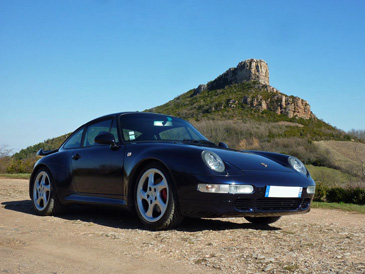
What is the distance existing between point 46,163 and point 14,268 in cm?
340

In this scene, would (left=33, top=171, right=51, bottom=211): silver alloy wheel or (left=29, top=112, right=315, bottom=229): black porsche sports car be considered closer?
(left=29, top=112, right=315, bottom=229): black porsche sports car

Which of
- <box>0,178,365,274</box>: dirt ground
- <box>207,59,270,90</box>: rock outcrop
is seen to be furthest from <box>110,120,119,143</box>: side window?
<box>207,59,270,90</box>: rock outcrop

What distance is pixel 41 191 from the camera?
20.3 ft

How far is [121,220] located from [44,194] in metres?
1.46

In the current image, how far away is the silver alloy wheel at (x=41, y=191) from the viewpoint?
6.06 meters

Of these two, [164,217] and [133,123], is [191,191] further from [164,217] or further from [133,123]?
[133,123]

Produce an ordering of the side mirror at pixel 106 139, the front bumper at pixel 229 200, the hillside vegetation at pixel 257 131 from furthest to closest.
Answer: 1. the hillside vegetation at pixel 257 131
2. the side mirror at pixel 106 139
3. the front bumper at pixel 229 200

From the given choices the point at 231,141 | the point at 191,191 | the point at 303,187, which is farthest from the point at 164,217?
the point at 231,141

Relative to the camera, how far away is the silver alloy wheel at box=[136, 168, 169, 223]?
4352 millimetres

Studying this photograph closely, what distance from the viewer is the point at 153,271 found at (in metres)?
2.92

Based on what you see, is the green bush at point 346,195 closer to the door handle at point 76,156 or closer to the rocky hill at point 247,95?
the door handle at point 76,156

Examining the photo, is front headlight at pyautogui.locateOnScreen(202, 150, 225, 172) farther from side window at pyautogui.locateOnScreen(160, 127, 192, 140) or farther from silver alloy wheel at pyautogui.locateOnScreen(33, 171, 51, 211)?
silver alloy wheel at pyautogui.locateOnScreen(33, 171, 51, 211)

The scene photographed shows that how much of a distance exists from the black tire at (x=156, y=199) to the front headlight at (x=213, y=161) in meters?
0.43

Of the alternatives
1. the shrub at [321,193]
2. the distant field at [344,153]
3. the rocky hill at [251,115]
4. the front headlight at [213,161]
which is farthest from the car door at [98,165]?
the rocky hill at [251,115]
